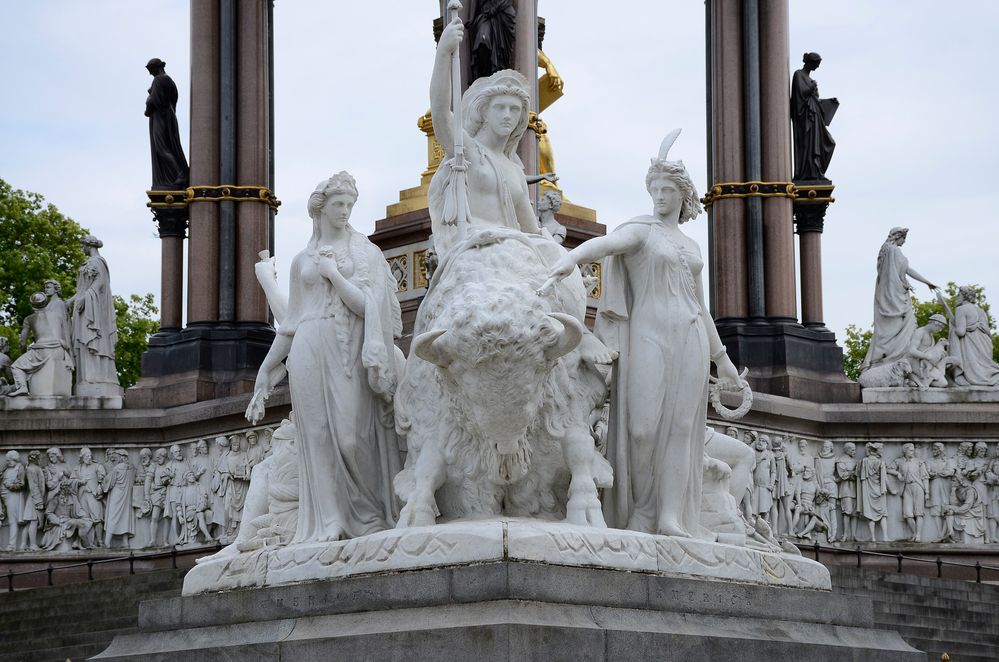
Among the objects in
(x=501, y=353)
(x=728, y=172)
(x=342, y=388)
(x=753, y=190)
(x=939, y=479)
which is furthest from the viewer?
(x=728, y=172)

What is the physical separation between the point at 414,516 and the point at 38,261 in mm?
35260

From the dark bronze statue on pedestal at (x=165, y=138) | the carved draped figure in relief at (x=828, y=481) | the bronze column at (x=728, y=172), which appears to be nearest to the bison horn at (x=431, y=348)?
the carved draped figure in relief at (x=828, y=481)

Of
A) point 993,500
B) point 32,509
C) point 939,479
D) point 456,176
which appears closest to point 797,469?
point 939,479

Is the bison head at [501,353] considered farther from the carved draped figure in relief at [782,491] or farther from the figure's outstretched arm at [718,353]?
the carved draped figure in relief at [782,491]

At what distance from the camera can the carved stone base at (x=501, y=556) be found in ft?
37.2

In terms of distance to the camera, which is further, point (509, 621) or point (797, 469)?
point (797, 469)

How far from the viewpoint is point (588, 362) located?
40.9 feet

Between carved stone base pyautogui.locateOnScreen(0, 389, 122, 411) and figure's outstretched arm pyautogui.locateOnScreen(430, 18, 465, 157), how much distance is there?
19772 millimetres

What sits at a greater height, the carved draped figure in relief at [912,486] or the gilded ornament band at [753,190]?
the gilded ornament band at [753,190]

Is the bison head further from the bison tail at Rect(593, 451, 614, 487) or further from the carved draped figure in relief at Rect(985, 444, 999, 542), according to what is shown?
the carved draped figure in relief at Rect(985, 444, 999, 542)

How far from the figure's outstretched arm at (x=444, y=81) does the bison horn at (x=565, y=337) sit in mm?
1756

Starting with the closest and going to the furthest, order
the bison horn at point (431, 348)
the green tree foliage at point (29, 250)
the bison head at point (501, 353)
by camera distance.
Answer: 1. the bison head at point (501, 353)
2. the bison horn at point (431, 348)
3. the green tree foliage at point (29, 250)

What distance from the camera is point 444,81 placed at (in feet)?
42.5

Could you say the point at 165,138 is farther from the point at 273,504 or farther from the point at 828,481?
the point at 273,504
